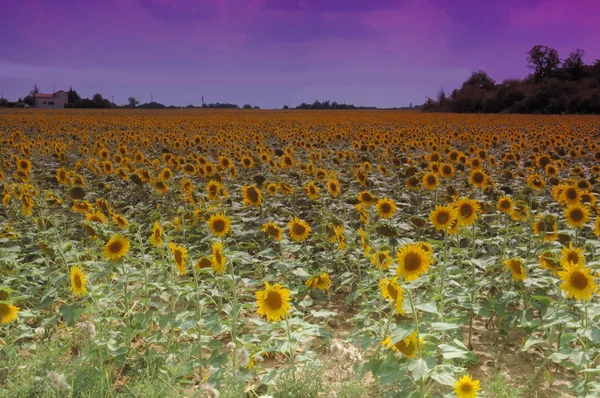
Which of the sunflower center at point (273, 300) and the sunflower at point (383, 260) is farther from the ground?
the sunflower at point (383, 260)

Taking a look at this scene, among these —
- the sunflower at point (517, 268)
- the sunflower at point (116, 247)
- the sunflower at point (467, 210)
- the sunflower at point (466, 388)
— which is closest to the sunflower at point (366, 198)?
the sunflower at point (467, 210)

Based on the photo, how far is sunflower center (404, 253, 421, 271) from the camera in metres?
2.68

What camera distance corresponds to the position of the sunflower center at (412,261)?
268 cm

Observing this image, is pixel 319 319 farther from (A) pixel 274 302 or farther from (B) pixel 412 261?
(B) pixel 412 261

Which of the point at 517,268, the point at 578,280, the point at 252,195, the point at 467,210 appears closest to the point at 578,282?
the point at 578,280

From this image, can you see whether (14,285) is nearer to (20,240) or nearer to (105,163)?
(20,240)

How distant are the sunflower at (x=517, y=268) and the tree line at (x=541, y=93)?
46530mm

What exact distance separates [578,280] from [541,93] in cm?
5070

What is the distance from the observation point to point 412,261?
106 inches

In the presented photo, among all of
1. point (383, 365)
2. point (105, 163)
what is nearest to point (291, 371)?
point (383, 365)

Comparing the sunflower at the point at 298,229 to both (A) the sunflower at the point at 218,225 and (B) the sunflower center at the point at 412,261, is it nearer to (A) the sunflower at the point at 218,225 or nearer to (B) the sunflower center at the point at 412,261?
(A) the sunflower at the point at 218,225

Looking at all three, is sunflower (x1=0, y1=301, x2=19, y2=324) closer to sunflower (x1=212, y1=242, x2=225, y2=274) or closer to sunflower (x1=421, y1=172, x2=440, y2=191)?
sunflower (x1=212, y1=242, x2=225, y2=274)

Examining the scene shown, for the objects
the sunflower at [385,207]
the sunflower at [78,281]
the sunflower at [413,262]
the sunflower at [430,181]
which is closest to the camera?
the sunflower at [413,262]

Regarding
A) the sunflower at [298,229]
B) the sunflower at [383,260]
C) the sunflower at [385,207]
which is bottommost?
A: the sunflower at [383,260]
